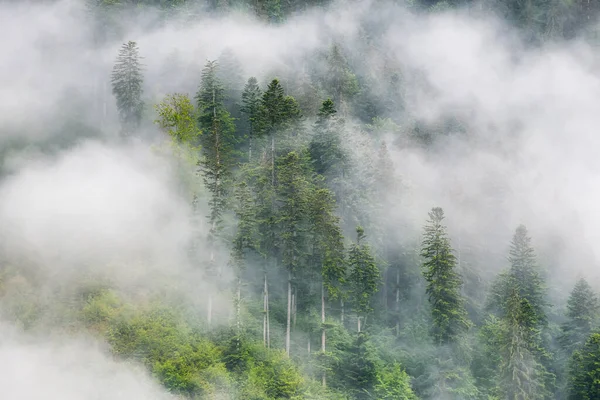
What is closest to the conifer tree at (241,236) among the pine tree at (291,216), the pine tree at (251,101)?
the pine tree at (291,216)

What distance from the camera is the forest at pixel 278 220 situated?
151ft

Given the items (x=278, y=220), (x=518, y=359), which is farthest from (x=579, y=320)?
(x=278, y=220)

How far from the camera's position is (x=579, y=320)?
53875 mm

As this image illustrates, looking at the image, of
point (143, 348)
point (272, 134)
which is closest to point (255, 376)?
point (143, 348)

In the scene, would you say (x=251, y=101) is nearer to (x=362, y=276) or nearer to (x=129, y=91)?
(x=129, y=91)

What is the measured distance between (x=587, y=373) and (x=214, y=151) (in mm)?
38036

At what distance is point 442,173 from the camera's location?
7475 centimetres

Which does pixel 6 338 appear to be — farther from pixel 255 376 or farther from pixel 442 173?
pixel 442 173

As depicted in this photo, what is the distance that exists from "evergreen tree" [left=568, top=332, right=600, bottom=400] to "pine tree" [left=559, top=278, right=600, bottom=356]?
10.2 feet

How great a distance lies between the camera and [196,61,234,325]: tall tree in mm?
50594

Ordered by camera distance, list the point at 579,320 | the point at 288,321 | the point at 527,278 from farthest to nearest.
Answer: the point at 527,278
the point at 579,320
the point at 288,321

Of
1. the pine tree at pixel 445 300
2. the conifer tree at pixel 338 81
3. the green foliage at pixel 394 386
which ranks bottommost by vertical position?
the green foliage at pixel 394 386

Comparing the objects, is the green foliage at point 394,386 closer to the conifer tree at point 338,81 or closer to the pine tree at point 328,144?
the pine tree at point 328,144

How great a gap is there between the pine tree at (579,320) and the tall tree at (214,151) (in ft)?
109
